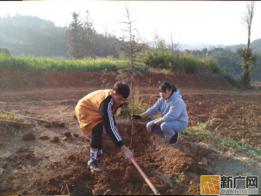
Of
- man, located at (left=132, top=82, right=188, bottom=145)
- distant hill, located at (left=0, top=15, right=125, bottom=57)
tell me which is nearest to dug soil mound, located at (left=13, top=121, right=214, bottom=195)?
man, located at (left=132, top=82, right=188, bottom=145)

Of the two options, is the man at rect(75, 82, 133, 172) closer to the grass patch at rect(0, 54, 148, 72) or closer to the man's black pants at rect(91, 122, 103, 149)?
the man's black pants at rect(91, 122, 103, 149)

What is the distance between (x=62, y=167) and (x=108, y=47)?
2302 centimetres

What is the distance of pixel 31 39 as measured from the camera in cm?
3525

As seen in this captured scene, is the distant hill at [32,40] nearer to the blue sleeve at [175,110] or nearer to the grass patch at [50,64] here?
the grass patch at [50,64]

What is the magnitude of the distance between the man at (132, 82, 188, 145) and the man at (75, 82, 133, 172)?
71 centimetres

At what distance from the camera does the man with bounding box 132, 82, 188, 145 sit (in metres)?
5.34

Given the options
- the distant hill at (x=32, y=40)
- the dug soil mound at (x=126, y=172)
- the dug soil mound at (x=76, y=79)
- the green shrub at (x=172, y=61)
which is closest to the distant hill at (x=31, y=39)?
the distant hill at (x=32, y=40)

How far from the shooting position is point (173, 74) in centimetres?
1373

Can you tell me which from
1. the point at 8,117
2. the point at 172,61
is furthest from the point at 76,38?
the point at 8,117

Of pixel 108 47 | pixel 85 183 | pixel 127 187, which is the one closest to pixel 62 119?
pixel 85 183

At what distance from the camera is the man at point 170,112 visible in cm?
534

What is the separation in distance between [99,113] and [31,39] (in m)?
32.0

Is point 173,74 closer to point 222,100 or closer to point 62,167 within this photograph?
point 222,100

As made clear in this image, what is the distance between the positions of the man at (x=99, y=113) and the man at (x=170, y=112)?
714 mm
